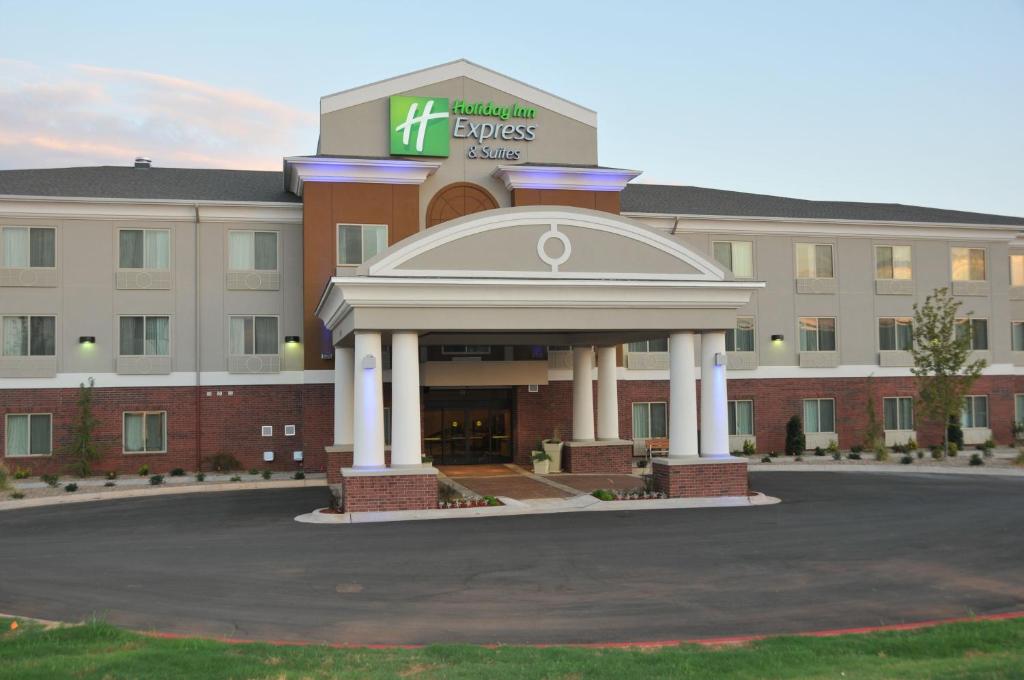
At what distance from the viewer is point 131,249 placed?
30078mm

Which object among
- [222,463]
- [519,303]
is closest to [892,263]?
[519,303]

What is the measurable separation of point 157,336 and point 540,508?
15.7 meters

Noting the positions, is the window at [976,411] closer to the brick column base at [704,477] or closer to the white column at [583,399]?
the white column at [583,399]

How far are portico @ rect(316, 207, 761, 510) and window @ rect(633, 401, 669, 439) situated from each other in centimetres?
1068

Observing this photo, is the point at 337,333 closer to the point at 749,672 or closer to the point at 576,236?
the point at 576,236

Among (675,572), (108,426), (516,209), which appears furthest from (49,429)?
(675,572)

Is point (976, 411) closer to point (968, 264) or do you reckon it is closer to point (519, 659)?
point (968, 264)

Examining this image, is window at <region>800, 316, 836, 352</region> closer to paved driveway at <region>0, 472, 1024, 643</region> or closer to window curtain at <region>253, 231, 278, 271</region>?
paved driveway at <region>0, 472, 1024, 643</region>

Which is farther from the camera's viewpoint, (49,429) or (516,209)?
(49,429)

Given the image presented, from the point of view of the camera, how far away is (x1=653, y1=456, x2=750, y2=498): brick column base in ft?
70.8

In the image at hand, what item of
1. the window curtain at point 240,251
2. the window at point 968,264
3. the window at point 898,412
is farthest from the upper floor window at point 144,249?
the window at point 968,264

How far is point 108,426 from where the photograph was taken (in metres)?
29.3

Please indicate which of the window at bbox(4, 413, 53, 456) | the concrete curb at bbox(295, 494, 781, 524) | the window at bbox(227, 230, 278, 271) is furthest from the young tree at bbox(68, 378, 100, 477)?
the concrete curb at bbox(295, 494, 781, 524)

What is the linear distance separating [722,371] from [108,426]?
1906cm
